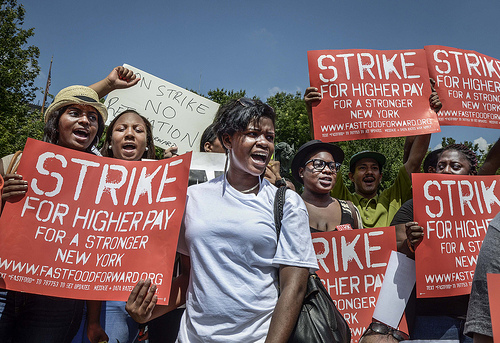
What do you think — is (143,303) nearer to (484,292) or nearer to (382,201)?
(484,292)

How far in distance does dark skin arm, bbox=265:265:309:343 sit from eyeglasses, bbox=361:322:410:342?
1.35m

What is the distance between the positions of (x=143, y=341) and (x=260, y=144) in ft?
5.43

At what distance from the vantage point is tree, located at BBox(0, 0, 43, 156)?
19828 mm

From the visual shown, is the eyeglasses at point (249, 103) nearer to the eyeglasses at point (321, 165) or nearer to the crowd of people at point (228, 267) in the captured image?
the crowd of people at point (228, 267)

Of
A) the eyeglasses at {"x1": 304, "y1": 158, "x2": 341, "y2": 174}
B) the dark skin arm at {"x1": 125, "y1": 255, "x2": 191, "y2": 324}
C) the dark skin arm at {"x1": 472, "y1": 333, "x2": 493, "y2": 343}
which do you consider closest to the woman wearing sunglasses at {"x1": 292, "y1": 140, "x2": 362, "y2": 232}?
the eyeglasses at {"x1": 304, "y1": 158, "x2": 341, "y2": 174}

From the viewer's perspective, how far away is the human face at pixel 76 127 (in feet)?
8.63

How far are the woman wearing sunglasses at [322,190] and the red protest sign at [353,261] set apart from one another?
0.15m

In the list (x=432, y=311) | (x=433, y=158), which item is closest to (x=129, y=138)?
(x=432, y=311)

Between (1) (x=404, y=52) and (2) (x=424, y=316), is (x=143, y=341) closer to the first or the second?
(2) (x=424, y=316)

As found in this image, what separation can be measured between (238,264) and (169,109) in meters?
3.14

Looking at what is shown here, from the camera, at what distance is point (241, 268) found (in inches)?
79.5

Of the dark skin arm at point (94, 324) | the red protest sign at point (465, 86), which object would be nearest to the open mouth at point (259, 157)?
the dark skin arm at point (94, 324)

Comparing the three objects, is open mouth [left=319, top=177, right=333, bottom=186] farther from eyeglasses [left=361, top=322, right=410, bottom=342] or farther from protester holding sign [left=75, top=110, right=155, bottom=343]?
protester holding sign [left=75, top=110, right=155, bottom=343]

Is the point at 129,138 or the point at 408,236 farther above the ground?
the point at 129,138
